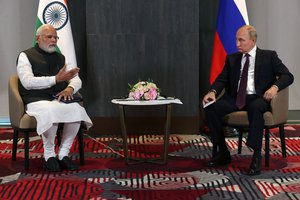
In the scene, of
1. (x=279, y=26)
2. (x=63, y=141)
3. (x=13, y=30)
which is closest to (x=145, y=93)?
(x=63, y=141)

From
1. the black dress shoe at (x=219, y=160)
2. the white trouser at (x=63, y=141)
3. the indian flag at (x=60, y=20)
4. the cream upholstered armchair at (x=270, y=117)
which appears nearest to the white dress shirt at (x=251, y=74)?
the cream upholstered armchair at (x=270, y=117)

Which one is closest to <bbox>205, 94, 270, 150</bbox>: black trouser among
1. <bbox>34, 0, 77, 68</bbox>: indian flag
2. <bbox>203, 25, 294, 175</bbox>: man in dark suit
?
<bbox>203, 25, 294, 175</bbox>: man in dark suit

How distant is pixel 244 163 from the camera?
5242mm

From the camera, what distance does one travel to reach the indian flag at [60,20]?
6555 mm

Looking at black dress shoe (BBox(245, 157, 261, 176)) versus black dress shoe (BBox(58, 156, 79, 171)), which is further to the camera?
black dress shoe (BBox(58, 156, 79, 171))

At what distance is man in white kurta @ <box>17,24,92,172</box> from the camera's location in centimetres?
497

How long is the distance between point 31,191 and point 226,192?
58.5 inches

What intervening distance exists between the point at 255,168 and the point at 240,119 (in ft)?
1.67

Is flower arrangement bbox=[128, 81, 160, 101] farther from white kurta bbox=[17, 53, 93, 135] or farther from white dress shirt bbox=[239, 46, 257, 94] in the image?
white dress shirt bbox=[239, 46, 257, 94]

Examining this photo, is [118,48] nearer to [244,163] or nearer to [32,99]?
[32,99]

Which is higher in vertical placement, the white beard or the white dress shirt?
the white beard

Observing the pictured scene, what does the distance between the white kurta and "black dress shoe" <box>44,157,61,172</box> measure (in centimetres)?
32

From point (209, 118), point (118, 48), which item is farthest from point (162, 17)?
point (209, 118)

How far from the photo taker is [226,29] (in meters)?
6.78
